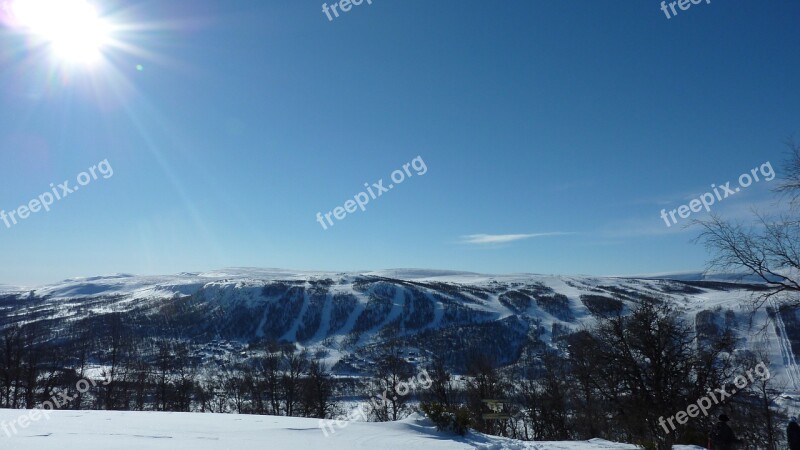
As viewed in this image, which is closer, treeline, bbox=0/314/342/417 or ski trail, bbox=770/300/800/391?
treeline, bbox=0/314/342/417

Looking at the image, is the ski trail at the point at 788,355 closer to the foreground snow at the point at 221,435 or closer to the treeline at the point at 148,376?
the treeline at the point at 148,376

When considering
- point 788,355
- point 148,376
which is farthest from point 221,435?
point 788,355

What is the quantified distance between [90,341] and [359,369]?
118m

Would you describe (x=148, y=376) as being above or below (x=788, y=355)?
above

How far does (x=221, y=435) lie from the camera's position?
31.0 feet

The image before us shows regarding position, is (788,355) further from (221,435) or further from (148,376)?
(148,376)

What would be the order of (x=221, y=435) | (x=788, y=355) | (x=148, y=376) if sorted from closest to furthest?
(x=221, y=435)
(x=148, y=376)
(x=788, y=355)

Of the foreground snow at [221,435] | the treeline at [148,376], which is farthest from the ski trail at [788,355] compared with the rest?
the foreground snow at [221,435]

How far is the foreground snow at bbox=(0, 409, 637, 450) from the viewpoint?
7.90 meters

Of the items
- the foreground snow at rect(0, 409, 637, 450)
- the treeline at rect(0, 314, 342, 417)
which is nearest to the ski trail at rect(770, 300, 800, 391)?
the treeline at rect(0, 314, 342, 417)

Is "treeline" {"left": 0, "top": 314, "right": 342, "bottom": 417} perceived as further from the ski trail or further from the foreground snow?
the ski trail

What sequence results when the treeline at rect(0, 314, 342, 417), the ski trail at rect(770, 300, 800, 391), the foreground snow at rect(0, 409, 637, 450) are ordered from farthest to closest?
the ski trail at rect(770, 300, 800, 391) → the treeline at rect(0, 314, 342, 417) → the foreground snow at rect(0, 409, 637, 450)

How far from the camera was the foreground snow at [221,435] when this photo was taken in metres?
7.90

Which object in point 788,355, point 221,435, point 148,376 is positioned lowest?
point 788,355
